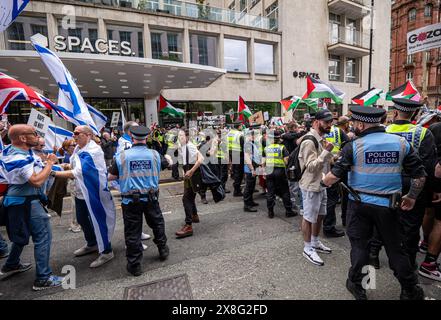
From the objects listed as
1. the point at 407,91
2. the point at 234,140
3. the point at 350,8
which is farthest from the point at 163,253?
the point at 350,8

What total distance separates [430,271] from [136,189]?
3.84 m

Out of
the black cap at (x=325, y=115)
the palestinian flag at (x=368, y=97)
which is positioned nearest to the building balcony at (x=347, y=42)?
the palestinian flag at (x=368, y=97)

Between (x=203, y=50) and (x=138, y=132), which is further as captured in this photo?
(x=203, y=50)

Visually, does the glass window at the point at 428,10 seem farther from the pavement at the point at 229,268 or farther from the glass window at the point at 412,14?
the pavement at the point at 229,268

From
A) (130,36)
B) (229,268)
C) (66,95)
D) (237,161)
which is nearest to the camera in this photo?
(229,268)

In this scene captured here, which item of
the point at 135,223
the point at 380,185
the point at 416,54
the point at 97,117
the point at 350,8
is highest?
the point at 416,54

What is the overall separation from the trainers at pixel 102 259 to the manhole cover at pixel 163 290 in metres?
0.83

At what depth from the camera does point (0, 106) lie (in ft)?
12.4

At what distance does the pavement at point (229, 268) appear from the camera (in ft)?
9.16

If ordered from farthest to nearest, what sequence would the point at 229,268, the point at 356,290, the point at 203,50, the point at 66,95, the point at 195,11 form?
the point at 203,50 < the point at 195,11 < the point at 66,95 < the point at 229,268 < the point at 356,290

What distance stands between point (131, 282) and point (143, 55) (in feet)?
52.7

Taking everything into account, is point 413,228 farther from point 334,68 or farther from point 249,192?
point 334,68

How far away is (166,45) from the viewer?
663 inches
